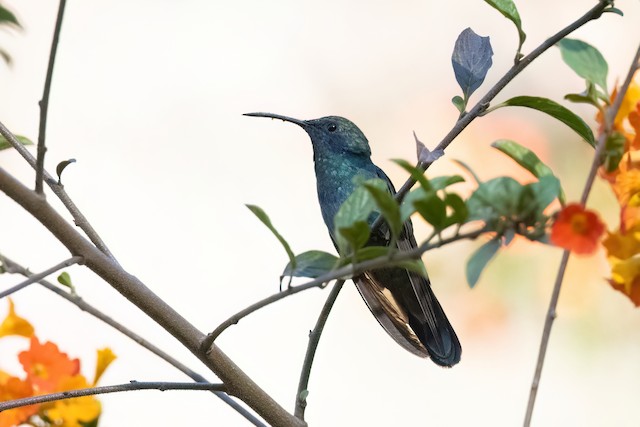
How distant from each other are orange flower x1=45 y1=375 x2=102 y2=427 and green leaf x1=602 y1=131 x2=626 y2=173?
633mm

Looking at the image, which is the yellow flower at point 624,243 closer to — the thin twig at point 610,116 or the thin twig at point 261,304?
the thin twig at point 610,116

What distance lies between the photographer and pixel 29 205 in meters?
0.72

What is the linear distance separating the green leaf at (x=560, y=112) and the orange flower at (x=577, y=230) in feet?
0.80

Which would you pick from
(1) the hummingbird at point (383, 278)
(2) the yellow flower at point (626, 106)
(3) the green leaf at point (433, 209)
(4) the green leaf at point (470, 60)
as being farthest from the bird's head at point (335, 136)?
(3) the green leaf at point (433, 209)

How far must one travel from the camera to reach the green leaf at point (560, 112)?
834 millimetres

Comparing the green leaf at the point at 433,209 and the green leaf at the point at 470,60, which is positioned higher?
the green leaf at the point at 470,60

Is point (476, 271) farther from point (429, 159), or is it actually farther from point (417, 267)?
point (429, 159)

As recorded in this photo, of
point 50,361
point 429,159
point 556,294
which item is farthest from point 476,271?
point 50,361

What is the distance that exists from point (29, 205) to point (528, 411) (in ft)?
1.47

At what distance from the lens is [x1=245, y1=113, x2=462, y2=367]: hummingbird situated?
1.48m

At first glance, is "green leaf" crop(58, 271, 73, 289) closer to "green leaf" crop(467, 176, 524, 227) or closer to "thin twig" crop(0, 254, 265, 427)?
"thin twig" crop(0, 254, 265, 427)

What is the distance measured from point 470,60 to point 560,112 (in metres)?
0.16

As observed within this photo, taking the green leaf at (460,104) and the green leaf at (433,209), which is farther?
the green leaf at (460,104)

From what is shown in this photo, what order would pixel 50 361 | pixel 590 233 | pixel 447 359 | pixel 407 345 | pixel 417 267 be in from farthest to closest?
1. pixel 447 359
2. pixel 407 345
3. pixel 50 361
4. pixel 417 267
5. pixel 590 233
